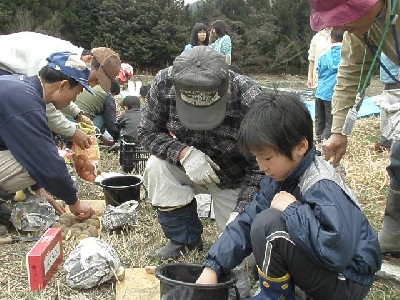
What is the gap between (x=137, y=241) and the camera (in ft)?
10.0

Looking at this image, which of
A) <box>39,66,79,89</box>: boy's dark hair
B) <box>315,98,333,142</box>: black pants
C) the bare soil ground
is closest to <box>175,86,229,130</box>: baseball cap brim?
the bare soil ground

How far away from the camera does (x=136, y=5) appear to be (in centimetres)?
2133

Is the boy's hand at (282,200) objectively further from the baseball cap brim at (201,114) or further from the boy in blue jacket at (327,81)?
the boy in blue jacket at (327,81)

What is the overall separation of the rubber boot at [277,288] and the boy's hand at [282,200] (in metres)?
0.25

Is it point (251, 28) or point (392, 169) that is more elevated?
point (392, 169)

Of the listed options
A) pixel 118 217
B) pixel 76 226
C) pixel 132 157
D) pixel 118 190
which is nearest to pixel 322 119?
pixel 132 157

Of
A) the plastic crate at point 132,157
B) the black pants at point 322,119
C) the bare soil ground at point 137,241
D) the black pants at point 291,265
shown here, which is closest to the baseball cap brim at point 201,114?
the black pants at point 291,265

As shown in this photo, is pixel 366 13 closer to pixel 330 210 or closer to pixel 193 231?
pixel 330 210

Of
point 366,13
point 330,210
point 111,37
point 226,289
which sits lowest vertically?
point 111,37

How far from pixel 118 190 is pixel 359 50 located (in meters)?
1.71

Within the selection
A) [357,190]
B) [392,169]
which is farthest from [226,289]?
[357,190]

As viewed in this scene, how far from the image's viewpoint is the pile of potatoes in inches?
120

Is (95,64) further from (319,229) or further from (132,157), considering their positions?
(319,229)

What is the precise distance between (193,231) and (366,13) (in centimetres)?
141
